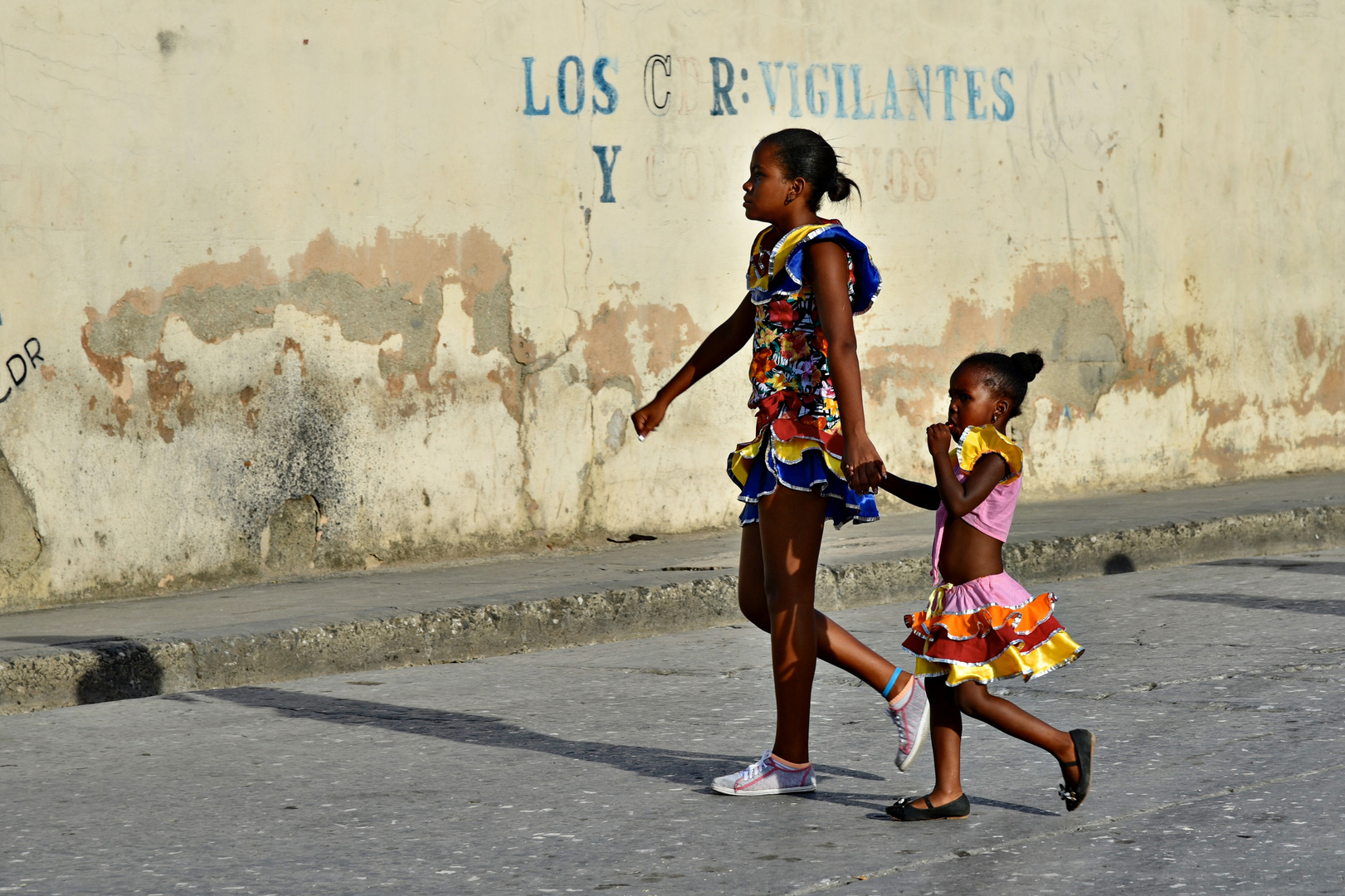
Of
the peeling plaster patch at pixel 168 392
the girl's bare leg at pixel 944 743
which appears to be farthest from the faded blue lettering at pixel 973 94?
the girl's bare leg at pixel 944 743

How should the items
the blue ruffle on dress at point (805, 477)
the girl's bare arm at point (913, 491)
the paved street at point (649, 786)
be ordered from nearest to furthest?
the paved street at point (649, 786), the girl's bare arm at point (913, 491), the blue ruffle on dress at point (805, 477)

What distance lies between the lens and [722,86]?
27.6 feet

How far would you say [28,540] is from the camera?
6.55 m

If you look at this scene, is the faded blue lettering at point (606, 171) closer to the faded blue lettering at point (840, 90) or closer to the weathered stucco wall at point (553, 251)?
the weathered stucco wall at point (553, 251)

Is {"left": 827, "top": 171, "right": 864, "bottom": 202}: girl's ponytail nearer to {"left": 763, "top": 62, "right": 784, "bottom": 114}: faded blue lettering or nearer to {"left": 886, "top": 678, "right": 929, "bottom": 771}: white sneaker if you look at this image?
{"left": 886, "top": 678, "right": 929, "bottom": 771}: white sneaker

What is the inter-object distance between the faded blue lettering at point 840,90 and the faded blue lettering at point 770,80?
34 cm

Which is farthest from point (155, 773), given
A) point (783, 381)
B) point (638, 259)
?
point (638, 259)

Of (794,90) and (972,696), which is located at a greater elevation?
(794,90)

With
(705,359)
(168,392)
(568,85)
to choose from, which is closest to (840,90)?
(568,85)

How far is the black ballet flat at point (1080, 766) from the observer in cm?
362

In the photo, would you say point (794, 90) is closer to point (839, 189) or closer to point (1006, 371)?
point (839, 189)

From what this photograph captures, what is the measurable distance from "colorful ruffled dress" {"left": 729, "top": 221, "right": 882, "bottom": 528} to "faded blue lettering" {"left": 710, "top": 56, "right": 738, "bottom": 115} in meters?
4.58

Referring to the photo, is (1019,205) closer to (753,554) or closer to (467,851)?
(753,554)

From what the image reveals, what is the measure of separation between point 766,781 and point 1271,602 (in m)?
3.54
